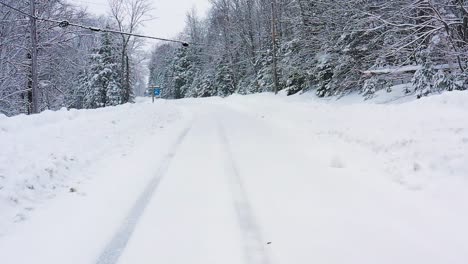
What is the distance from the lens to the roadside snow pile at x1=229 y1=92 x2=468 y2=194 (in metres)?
5.24

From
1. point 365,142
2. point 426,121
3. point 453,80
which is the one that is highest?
point 453,80

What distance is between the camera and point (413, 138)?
21.4 ft

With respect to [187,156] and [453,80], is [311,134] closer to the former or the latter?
[187,156]

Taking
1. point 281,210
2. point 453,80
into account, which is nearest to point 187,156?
point 281,210

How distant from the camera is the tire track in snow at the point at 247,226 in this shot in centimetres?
335

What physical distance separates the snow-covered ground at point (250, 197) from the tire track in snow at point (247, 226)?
15mm

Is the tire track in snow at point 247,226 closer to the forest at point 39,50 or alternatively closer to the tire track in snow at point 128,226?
the tire track in snow at point 128,226

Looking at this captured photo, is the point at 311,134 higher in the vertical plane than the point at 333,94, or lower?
lower

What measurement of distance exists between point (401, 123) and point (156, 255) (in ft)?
20.3

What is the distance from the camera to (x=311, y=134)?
34.2ft

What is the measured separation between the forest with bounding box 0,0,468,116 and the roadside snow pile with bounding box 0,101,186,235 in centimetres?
756

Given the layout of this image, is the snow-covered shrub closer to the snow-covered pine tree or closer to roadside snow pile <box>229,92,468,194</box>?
roadside snow pile <box>229,92,468,194</box>

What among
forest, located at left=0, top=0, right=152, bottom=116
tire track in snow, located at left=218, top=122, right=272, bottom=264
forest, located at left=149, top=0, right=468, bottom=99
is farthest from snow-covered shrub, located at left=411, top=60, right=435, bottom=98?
forest, located at left=0, top=0, right=152, bottom=116

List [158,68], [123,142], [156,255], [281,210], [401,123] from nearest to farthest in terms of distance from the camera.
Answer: [156,255] → [281,210] → [401,123] → [123,142] → [158,68]
